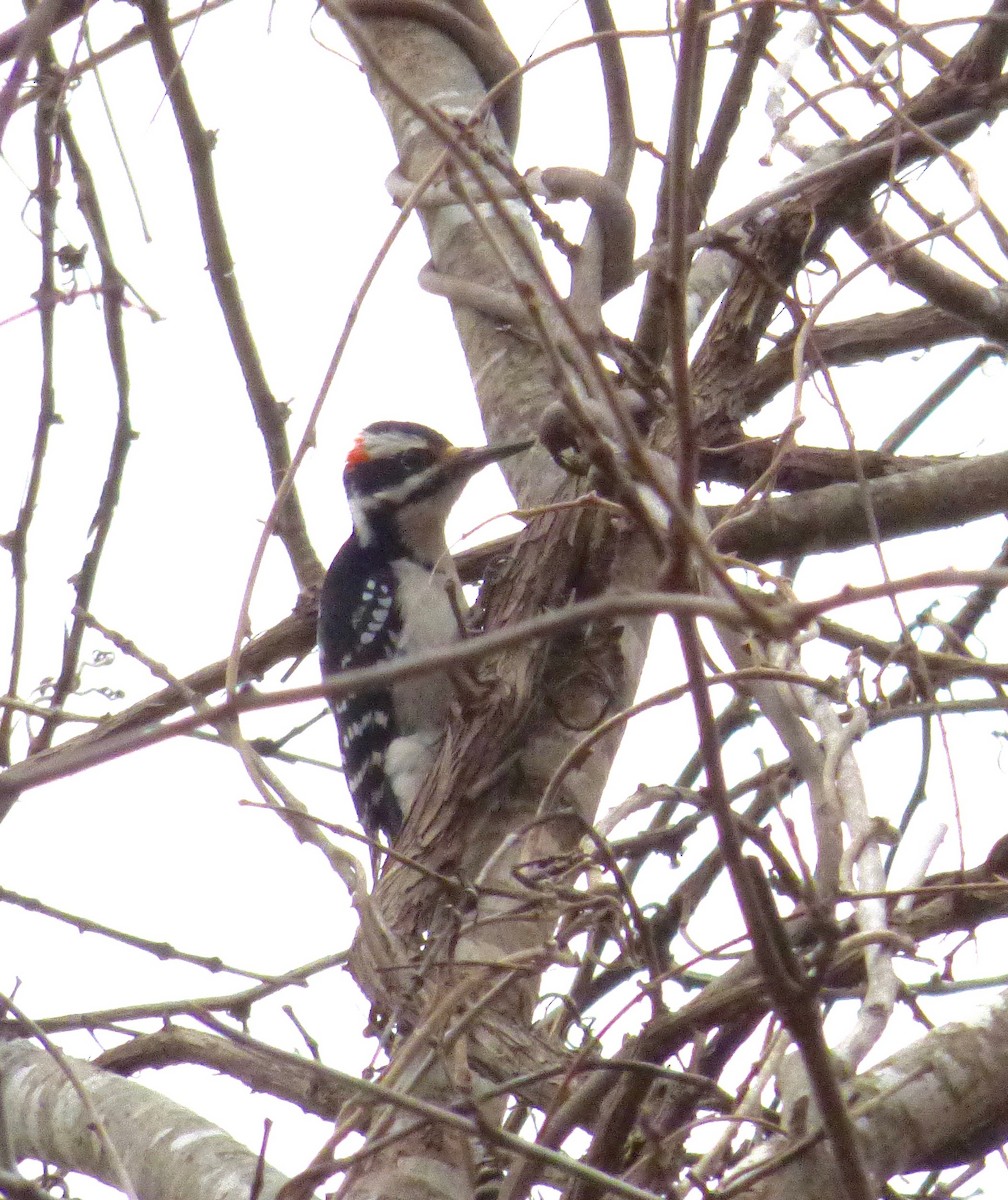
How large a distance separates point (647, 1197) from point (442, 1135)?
36.9 inches

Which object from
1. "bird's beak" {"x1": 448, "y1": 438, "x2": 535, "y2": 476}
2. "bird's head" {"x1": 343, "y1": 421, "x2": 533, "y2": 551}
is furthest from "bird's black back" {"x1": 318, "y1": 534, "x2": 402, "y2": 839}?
"bird's beak" {"x1": 448, "y1": 438, "x2": 535, "y2": 476}

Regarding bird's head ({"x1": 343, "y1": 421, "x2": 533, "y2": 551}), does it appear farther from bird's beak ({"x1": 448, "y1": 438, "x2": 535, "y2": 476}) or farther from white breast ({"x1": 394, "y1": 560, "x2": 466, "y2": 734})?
white breast ({"x1": 394, "y1": 560, "x2": 466, "y2": 734})

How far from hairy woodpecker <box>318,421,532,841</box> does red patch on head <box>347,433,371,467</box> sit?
1.2 inches

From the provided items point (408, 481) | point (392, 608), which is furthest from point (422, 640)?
point (408, 481)

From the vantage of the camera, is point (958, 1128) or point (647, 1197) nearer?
point (647, 1197)

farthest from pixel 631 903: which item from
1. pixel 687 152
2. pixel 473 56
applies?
pixel 473 56

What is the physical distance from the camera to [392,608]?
17.7ft

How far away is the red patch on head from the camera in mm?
5785

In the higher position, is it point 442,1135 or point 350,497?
point 350,497

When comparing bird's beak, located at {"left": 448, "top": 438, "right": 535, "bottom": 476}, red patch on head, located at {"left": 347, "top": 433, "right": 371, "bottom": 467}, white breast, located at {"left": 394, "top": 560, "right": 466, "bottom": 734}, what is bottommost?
white breast, located at {"left": 394, "top": 560, "right": 466, "bottom": 734}

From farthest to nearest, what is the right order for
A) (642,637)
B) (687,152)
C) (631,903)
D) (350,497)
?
(350,497) < (642,637) < (631,903) < (687,152)

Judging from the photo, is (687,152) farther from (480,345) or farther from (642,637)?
(480,345)

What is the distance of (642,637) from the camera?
301cm

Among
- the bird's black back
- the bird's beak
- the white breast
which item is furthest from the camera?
the bird's black back
